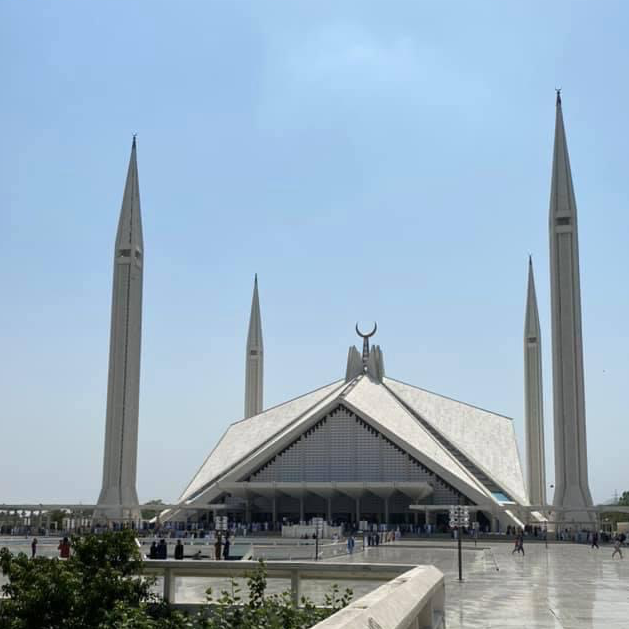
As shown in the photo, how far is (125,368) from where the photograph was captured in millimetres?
40188

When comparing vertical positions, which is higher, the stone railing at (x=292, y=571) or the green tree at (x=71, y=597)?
the stone railing at (x=292, y=571)

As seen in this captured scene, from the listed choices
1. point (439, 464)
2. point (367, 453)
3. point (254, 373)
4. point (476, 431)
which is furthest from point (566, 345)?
point (254, 373)

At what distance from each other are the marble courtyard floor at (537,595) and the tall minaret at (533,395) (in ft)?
104

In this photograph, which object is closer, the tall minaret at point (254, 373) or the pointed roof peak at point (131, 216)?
the pointed roof peak at point (131, 216)

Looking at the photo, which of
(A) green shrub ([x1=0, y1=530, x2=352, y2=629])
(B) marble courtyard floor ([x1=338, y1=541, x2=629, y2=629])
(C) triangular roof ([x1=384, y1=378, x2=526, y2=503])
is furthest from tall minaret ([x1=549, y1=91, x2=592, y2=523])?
(A) green shrub ([x1=0, y1=530, x2=352, y2=629])

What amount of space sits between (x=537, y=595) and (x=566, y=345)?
29062 mm

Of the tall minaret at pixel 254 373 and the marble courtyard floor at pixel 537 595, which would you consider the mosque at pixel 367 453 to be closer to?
the tall minaret at pixel 254 373

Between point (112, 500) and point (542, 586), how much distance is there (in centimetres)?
2998

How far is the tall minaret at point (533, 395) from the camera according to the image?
4947 centimetres

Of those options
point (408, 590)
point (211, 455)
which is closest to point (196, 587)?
point (408, 590)

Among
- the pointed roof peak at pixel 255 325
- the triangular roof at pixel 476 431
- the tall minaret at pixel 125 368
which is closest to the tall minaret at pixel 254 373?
the pointed roof peak at pixel 255 325

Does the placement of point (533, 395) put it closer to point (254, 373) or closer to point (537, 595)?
point (254, 373)

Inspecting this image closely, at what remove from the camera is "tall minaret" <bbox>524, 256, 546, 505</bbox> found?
4947cm

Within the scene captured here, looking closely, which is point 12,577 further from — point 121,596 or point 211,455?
point 211,455
